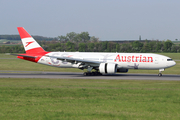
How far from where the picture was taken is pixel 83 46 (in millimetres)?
113938

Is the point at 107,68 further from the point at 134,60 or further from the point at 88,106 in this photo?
the point at 88,106

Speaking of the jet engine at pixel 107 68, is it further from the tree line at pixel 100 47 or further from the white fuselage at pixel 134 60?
the tree line at pixel 100 47

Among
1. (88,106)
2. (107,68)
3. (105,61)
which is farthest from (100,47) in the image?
(88,106)

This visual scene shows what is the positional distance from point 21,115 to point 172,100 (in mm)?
10365

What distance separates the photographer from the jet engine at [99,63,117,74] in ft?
115

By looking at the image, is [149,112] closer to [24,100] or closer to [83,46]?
[24,100]

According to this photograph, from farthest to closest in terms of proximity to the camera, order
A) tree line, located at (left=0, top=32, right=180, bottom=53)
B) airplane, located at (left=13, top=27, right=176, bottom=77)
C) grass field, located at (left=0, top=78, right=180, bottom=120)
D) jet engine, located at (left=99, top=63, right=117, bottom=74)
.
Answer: tree line, located at (left=0, top=32, right=180, bottom=53) → airplane, located at (left=13, top=27, right=176, bottom=77) → jet engine, located at (left=99, top=63, right=117, bottom=74) → grass field, located at (left=0, top=78, right=180, bottom=120)

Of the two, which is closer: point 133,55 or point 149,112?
point 149,112

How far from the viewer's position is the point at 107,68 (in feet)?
116

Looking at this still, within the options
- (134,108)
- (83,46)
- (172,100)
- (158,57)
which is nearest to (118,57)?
(158,57)

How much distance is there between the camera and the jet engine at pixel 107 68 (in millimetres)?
35062

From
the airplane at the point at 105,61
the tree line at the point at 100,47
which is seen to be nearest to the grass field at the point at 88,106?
the airplane at the point at 105,61

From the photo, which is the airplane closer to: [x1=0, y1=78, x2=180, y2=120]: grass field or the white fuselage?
the white fuselage

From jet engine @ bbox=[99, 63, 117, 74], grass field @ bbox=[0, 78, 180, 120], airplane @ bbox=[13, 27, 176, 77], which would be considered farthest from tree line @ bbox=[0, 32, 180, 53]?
grass field @ bbox=[0, 78, 180, 120]
